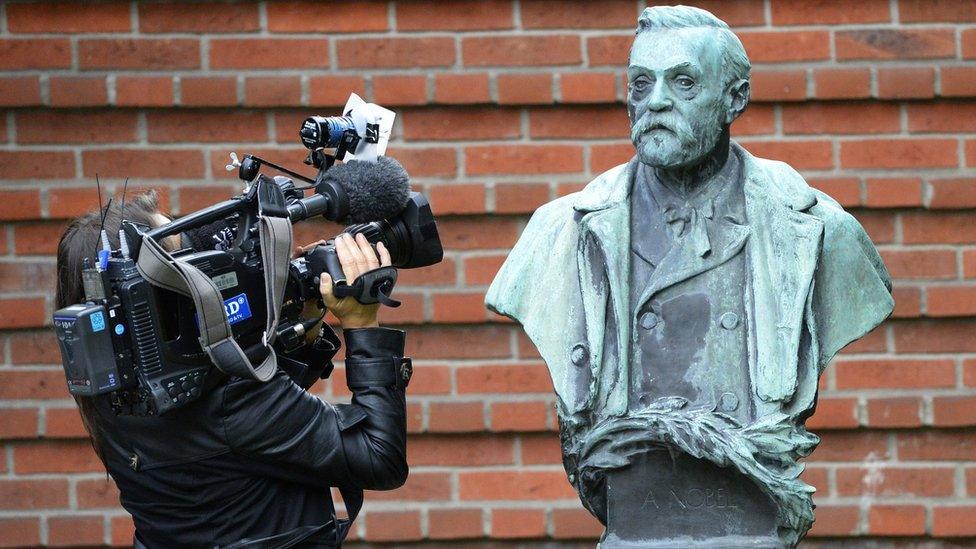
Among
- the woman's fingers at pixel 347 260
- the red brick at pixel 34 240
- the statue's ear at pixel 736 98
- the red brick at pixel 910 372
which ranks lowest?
the red brick at pixel 910 372

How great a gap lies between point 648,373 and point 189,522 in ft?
3.01

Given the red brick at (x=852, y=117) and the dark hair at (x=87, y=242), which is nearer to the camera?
the dark hair at (x=87, y=242)

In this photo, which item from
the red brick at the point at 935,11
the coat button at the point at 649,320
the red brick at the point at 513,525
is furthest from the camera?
the red brick at the point at 513,525

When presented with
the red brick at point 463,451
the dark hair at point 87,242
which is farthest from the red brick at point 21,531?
the dark hair at point 87,242

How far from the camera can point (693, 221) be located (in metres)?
2.99

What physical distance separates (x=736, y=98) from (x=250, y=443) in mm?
1085

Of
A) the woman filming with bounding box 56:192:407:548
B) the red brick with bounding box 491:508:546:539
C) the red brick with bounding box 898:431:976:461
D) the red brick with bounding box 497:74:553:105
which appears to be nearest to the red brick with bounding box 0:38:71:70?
the red brick with bounding box 497:74:553:105

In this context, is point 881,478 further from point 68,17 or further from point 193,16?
point 68,17

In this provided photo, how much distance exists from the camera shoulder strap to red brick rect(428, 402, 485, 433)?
1363 mm

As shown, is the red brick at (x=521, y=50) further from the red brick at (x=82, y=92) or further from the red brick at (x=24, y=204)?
the red brick at (x=24, y=204)

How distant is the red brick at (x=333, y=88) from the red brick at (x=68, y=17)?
1.69 feet

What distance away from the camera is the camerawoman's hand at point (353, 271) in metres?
3.15

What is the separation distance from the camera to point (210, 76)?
4.35 meters

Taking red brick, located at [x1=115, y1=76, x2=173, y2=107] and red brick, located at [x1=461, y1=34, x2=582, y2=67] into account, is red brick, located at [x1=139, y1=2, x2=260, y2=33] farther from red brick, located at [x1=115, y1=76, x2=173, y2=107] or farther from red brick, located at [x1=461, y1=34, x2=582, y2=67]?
red brick, located at [x1=461, y1=34, x2=582, y2=67]
